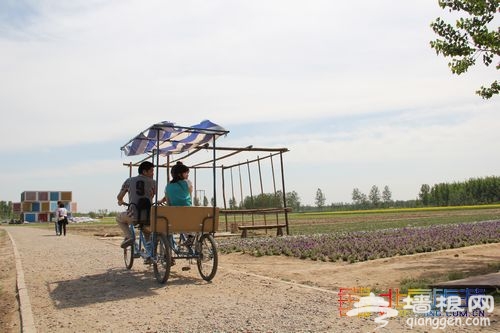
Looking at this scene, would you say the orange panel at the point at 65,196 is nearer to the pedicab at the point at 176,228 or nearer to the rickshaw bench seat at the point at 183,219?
the pedicab at the point at 176,228

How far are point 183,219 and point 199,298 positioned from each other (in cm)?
172

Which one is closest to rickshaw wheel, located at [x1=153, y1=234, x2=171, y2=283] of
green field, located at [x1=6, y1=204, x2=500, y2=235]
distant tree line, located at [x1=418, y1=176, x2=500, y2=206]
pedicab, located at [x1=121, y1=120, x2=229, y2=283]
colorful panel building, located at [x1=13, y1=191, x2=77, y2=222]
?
pedicab, located at [x1=121, y1=120, x2=229, y2=283]

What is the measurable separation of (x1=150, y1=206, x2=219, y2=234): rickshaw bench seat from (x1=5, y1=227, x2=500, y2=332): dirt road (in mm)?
914

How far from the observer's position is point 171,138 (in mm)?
9797

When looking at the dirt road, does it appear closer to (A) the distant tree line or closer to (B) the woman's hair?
(B) the woman's hair

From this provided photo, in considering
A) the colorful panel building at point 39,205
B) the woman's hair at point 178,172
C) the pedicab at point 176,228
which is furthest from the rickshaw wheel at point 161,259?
the colorful panel building at point 39,205

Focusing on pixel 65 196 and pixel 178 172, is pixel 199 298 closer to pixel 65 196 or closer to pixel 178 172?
pixel 178 172

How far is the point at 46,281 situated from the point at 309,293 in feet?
16.0

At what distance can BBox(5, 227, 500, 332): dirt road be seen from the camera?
5.24m

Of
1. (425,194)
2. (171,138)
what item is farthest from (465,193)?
(171,138)

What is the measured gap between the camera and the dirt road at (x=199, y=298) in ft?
17.2

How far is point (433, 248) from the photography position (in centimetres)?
A: 1220

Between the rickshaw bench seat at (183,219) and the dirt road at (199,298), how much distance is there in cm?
91

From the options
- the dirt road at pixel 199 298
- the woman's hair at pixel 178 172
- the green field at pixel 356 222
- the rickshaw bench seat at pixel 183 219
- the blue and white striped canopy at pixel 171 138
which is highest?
the blue and white striped canopy at pixel 171 138
